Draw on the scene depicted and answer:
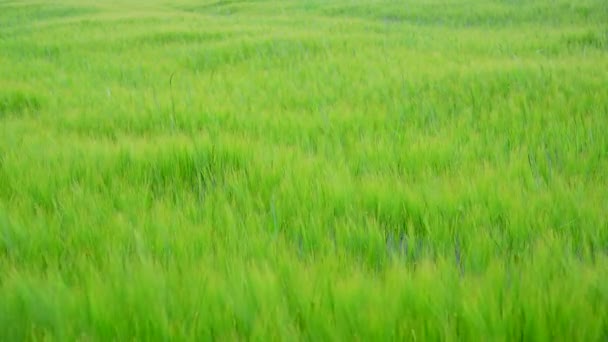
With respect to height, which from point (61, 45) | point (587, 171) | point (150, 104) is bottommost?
point (587, 171)

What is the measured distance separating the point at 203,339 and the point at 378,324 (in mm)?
304

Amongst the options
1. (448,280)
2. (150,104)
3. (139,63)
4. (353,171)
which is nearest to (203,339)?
(448,280)

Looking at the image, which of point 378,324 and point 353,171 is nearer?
point 378,324

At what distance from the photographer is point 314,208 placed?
1.50m

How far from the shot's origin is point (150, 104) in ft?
10.2

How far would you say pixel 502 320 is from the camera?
830mm

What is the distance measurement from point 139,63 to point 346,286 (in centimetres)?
522

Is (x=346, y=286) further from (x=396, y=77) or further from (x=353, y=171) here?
(x=396, y=77)

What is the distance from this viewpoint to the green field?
882mm

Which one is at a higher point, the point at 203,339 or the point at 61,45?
the point at 61,45

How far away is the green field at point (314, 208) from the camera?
0.88 m

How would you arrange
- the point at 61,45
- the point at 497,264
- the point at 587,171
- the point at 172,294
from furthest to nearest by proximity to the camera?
the point at 61,45 < the point at 587,171 < the point at 497,264 < the point at 172,294

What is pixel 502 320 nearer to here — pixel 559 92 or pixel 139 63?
pixel 559 92

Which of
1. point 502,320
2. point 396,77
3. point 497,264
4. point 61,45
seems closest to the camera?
point 502,320
